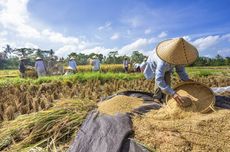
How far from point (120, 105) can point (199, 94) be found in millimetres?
848

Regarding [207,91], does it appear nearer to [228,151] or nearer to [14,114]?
[228,151]

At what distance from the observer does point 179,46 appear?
11.6 feet

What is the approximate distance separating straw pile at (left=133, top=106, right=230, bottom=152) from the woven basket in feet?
0.43

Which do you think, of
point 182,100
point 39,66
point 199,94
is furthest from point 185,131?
point 39,66

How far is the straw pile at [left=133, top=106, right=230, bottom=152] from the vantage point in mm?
2617

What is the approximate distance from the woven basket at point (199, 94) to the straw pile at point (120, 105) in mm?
380

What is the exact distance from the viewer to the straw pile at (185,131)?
2.62 meters

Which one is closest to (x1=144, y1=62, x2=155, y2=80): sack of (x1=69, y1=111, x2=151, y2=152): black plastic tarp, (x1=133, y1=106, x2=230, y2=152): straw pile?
(x1=133, y1=106, x2=230, y2=152): straw pile

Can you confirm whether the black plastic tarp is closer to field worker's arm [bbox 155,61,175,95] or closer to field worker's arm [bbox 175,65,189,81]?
field worker's arm [bbox 155,61,175,95]

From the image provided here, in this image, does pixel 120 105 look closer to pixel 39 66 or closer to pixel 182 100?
pixel 182 100

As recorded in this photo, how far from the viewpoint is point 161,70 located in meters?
3.56

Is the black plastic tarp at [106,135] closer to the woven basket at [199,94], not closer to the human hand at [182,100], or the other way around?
the human hand at [182,100]

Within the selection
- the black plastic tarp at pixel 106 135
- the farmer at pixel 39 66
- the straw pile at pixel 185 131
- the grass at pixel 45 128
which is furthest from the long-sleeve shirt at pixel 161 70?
the farmer at pixel 39 66

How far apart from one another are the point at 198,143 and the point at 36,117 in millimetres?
1879
